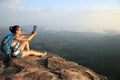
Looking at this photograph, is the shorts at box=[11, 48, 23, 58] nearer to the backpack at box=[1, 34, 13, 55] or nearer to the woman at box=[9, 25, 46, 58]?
the woman at box=[9, 25, 46, 58]

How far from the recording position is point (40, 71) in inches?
545

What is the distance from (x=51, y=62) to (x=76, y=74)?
2625 mm

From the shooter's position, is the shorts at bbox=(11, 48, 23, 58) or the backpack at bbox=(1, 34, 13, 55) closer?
the backpack at bbox=(1, 34, 13, 55)

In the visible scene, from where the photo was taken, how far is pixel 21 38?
15969mm

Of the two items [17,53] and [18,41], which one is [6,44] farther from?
[17,53]

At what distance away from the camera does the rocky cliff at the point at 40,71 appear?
13.2 metres

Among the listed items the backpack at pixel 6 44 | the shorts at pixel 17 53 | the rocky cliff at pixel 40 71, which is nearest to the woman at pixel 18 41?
the shorts at pixel 17 53

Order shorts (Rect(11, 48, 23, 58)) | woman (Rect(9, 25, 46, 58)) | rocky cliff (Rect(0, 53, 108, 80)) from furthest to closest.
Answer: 1. shorts (Rect(11, 48, 23, 58))
2. woman (Rect(9, 25, 46, 58))
3. rocky cliff (Rect(0, 53, 108, 80))

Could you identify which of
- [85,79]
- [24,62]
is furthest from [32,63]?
[85,79]

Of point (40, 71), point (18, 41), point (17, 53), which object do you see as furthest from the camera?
point (17, 53)

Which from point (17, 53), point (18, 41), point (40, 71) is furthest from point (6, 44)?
point (40, 71)

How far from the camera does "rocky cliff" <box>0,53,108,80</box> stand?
1318cm

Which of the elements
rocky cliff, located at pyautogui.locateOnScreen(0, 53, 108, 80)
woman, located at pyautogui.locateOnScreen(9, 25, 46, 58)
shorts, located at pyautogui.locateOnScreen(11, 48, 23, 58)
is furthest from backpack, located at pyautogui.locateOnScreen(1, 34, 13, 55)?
rocky cliff, located at pyautogui.locateOnScreen(0, 53, 108, 80)

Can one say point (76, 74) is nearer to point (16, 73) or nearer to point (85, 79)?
point (85, 79)
